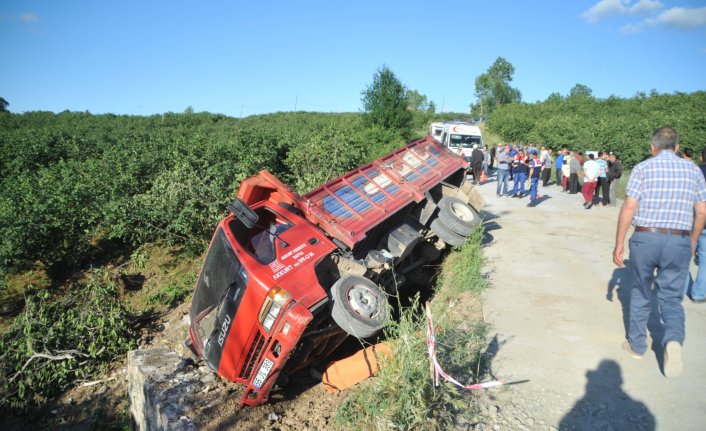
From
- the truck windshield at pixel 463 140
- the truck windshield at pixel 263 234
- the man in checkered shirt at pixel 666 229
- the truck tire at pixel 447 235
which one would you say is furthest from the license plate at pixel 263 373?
the truck windshield at pixel 463 140

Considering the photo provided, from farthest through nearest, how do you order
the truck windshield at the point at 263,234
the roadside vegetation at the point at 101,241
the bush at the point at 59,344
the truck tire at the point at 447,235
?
the truck tire at the point at 447,235 < the roadside vegetation at the point at 101,241 < the bush at the point at 59,344 < the truck windshield at the point at 263,234

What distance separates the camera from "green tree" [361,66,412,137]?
2409 centimetres

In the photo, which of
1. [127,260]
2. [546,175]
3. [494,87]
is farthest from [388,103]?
[494,87]

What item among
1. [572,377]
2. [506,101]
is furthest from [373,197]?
[506,101]

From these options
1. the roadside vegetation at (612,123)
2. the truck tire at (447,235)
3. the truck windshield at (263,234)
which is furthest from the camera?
the roadside vegetation at (612,123)

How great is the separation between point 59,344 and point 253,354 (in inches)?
164

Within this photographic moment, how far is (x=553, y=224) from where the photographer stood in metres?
10.1

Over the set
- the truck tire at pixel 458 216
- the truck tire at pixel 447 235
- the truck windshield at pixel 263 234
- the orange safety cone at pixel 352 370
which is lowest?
the orange safety cone at pixel 352 370

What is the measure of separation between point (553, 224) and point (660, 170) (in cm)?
659

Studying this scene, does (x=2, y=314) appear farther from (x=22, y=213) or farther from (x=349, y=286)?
(x=349, y=286)

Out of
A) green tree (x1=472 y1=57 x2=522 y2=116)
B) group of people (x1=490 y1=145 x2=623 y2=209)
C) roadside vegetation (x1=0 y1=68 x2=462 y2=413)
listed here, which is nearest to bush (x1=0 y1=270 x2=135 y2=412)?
roadside vegetation (x1=0 y1=68 x2=462 y2=413)

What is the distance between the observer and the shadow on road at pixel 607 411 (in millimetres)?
3361

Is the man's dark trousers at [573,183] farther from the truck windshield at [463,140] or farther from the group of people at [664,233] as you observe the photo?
the group of people at [664,233]

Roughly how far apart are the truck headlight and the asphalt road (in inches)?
86.1
